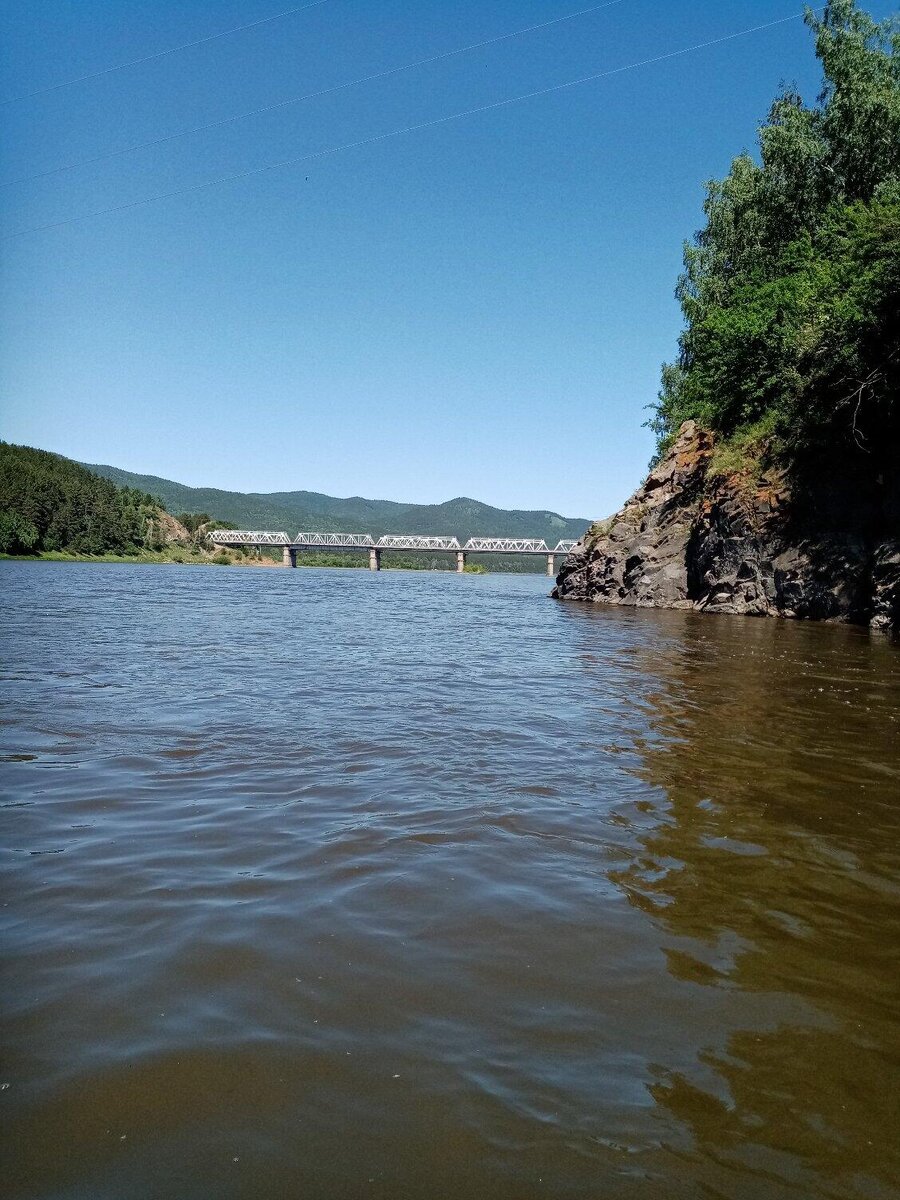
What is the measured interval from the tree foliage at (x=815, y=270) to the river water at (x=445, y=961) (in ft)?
73.8

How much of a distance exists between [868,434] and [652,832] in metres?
27.6

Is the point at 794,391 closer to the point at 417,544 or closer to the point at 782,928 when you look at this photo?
the point at 782,928

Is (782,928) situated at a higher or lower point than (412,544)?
lower

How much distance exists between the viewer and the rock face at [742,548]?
27.2 metres

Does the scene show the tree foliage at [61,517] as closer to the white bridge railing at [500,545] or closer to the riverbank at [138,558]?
the riverbank at [138,558]

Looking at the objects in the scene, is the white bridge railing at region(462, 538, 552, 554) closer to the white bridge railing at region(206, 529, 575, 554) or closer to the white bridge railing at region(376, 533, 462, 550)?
the white bridge railing at region(206, 529, 575, 554)

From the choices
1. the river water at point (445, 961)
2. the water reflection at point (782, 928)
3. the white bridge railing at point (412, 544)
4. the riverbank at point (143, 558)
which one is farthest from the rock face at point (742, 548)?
the white bridge railing at point (412, 544)

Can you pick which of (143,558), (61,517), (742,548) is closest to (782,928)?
(742,548)

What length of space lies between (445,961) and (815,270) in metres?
40.2

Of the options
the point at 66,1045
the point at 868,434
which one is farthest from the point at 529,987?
the point at 868,434

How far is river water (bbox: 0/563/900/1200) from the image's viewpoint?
8.43ft

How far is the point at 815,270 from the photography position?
35.0m

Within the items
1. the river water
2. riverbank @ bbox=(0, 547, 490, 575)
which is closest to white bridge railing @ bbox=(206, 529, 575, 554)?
riverbank @ bbox=(0, 547, 490, 575)

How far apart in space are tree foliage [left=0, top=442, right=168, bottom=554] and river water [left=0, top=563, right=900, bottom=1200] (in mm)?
139584
